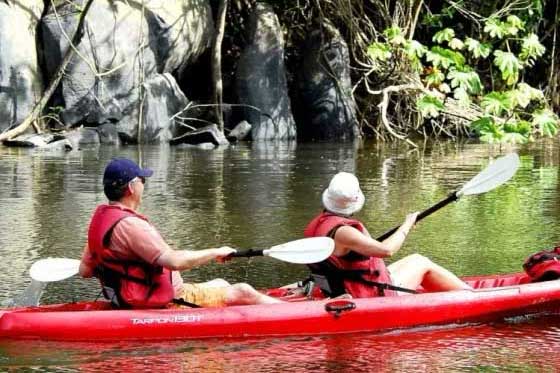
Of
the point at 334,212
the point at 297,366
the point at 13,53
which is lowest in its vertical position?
the point at 297,366

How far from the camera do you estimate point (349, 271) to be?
252 inches

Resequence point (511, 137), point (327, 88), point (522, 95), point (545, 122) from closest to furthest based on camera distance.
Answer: point (511, 137) → point (545, 122) → point (522, 95) → point (327, 88)

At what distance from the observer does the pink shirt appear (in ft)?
19.0

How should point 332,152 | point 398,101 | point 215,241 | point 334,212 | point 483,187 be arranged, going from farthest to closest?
1. point 398,101
2. point 332,152
3. point 215,241
4. point 483,187
5. point 334,212

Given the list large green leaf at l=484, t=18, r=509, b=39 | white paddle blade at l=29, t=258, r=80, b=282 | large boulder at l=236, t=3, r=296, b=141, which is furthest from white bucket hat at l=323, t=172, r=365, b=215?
large boulder at l=236, t=3, r=296, b=141

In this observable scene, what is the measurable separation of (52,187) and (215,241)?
3.79 m

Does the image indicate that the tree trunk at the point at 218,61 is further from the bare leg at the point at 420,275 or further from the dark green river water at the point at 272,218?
the bare leg at the point at 420,275

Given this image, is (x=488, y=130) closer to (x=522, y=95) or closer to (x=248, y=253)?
(x=522, y=95)

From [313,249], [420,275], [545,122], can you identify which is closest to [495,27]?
[545,122]

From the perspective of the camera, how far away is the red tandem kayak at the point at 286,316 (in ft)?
19.6

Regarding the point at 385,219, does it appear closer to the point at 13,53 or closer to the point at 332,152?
the point at 332,152

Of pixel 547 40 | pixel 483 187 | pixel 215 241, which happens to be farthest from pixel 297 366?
pixel 547 40

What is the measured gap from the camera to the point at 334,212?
20.7ft

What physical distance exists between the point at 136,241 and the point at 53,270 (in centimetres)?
85
